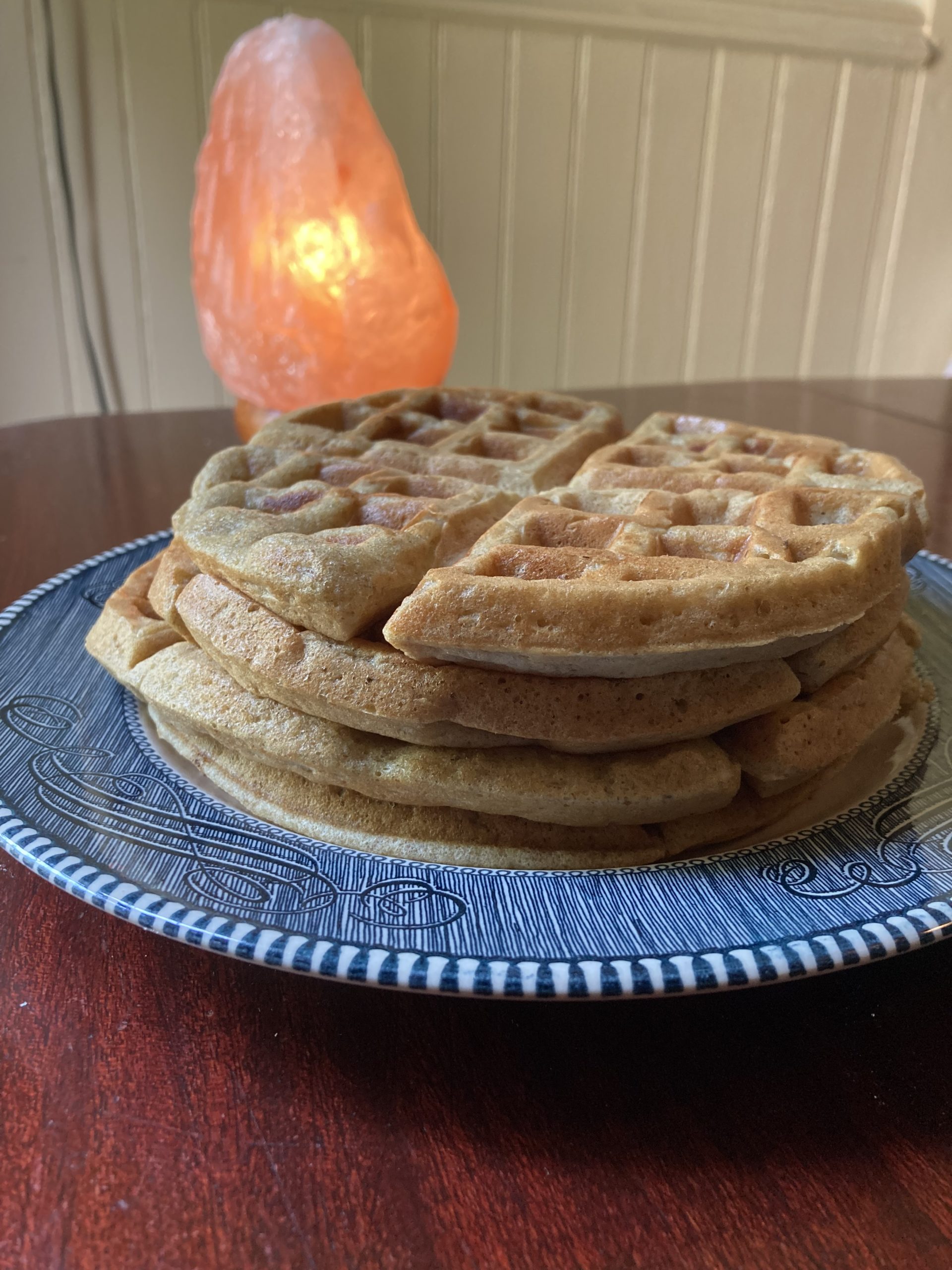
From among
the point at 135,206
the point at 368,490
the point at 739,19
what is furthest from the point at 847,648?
the point at 739,19

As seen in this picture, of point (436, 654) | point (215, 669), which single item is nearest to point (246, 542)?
point (215, 669)

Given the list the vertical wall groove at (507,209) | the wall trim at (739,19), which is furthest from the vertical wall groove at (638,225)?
the vertical wall groove at (507,209)

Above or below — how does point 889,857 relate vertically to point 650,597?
below

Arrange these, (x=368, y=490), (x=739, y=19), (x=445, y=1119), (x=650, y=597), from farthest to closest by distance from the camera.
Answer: (x=739, y=19), (x=368, y=490), (x=650, y=597), (x=445, y=1119)

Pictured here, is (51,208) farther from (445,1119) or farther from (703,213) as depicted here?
(445,1119)

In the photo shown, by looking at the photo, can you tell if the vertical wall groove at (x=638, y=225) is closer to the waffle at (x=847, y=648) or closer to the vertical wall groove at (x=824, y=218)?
the vertical wall groove at (x=824, y=218)

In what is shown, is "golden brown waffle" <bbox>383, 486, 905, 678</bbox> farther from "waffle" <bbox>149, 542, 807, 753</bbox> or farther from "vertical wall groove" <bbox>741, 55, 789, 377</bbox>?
"vertical wall groove" <bbox>741, 55, 789, 377</bbox>

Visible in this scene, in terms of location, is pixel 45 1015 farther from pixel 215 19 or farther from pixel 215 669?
pixel 215 19
